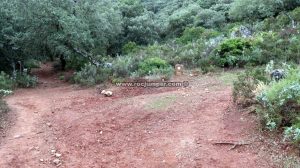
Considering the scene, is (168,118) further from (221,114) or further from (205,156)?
(205,156)

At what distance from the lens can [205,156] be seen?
557cm

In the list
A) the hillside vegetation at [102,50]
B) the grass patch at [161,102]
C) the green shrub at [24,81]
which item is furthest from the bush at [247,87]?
the green shrub at [24,81]

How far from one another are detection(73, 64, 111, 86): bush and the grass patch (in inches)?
114

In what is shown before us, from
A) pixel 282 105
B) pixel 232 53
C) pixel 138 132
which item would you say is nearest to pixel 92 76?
pixel 232 53

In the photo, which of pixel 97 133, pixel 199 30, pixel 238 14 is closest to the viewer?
pixel 97 133

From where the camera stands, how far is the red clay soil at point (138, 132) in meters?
5.64

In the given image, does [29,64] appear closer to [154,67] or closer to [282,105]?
[154,67]

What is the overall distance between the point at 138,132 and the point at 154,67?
4345 mm

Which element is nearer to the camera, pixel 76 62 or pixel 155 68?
pixel 155 68

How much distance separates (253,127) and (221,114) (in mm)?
874

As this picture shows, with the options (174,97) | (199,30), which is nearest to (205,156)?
(174,97)

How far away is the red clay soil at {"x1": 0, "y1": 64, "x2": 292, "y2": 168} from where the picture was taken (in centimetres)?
564

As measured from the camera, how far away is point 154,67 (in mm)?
10867

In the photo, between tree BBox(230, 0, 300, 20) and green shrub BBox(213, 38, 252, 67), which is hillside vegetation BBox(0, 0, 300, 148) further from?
tree BBox(230, 0, 300, 20)
